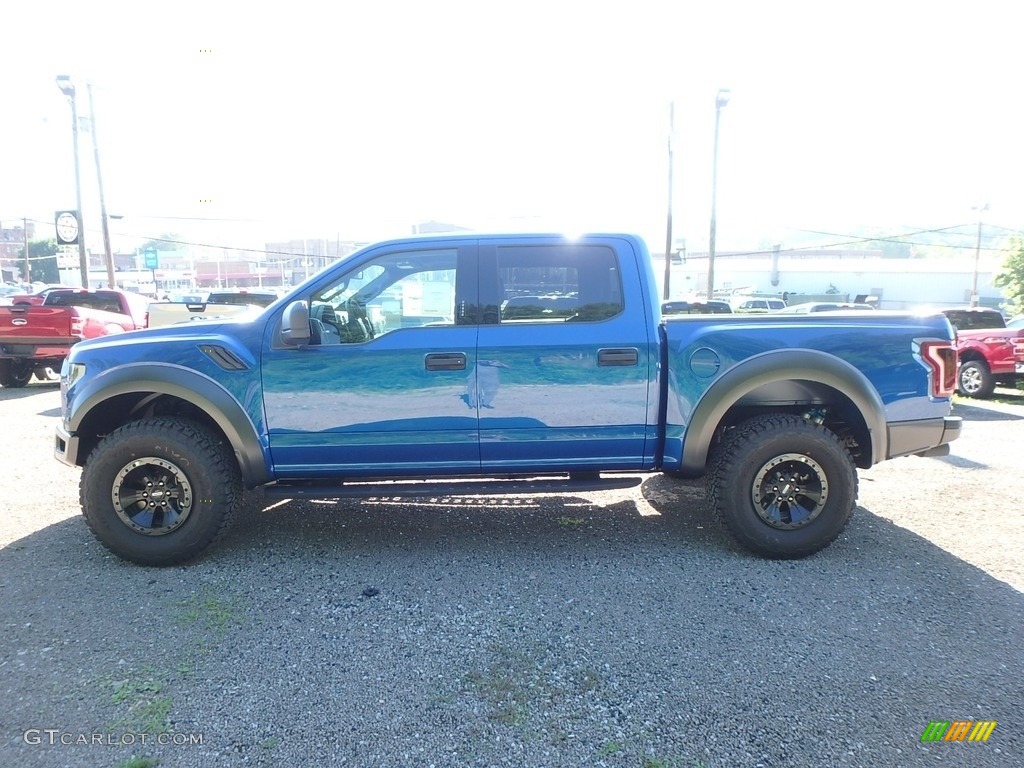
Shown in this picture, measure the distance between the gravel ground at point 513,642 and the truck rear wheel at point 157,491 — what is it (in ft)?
0.65

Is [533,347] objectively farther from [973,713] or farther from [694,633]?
[973,713]

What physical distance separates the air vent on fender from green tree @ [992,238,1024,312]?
39.0 metres

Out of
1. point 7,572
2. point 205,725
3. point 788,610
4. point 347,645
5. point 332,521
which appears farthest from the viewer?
point 332,521

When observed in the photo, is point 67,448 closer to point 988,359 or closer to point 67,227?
point 988,359

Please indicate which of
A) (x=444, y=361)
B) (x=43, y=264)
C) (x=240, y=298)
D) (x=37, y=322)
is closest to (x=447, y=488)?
(x=444, y=361)

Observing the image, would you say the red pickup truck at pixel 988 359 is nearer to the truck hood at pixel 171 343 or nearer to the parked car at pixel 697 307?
the parked car at pixel 697 307

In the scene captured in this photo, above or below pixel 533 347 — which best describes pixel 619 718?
below

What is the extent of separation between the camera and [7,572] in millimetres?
3703

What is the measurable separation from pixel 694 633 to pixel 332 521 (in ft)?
8.72

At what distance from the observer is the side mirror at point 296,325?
356cm

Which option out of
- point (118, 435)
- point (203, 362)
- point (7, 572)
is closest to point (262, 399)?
point (203, 362)

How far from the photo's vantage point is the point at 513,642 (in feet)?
9.73

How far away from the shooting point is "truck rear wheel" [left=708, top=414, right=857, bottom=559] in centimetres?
375

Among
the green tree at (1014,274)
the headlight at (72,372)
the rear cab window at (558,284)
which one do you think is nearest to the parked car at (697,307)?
the rear cab window at (558,284)
